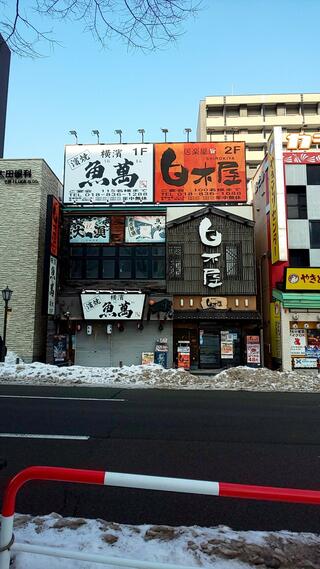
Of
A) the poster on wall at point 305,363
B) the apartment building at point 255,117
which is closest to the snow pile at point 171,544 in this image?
the poster on wall at point 305,363

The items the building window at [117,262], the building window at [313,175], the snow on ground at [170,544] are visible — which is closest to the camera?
the snow on ground at [170,544]

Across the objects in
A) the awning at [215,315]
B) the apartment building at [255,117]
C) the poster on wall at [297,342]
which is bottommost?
the poster on wall at [297,342]

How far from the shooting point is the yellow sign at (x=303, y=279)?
21000 millimetres

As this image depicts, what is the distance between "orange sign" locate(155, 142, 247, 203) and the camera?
2461 centimetres

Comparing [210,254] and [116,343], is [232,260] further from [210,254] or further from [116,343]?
[116,343]

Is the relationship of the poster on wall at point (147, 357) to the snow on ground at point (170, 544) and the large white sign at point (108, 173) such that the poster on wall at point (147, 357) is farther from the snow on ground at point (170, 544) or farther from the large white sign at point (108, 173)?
Answer: the snow on ground at point (170, 544)

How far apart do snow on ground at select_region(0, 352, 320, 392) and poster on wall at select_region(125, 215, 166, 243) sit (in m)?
8.77

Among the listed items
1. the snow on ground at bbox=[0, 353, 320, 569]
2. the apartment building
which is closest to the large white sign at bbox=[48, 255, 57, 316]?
the snow on ground at bbox=[0, 353, 320, 569]

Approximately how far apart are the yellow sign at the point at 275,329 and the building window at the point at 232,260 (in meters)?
2.49

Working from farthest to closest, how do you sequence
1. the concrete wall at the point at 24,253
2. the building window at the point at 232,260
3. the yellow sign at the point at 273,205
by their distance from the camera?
1. the building window at the point at 232,260
2. the concrete wall at the point at 24,253
3. the yellow sign at the point at 273,205

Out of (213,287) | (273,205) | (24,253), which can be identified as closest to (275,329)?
(213,287)

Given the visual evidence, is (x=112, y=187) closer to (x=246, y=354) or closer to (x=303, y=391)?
(x=246, y=354)

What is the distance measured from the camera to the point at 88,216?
23.7 m

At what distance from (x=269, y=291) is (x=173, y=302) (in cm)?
534
